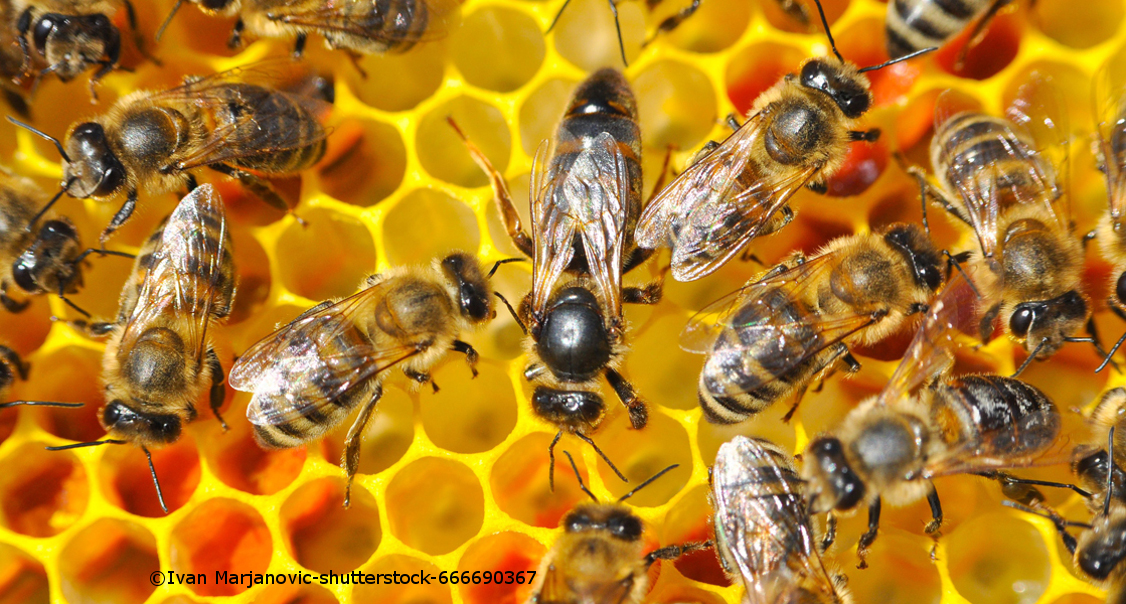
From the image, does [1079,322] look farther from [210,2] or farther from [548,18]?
[210,2]

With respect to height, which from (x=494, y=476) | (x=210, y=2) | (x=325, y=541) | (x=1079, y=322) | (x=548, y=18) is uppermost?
(x=210, y=2)

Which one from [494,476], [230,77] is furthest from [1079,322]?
[230,77]

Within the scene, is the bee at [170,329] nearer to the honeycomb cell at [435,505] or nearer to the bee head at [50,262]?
the bee head at [50,262]

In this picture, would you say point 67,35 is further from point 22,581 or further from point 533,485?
point 533,485

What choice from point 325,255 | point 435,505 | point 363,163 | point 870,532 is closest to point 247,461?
point 435,505

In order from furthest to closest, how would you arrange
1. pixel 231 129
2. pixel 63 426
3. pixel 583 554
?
pixel 63 426
pixel 231 129
pixel 583 554

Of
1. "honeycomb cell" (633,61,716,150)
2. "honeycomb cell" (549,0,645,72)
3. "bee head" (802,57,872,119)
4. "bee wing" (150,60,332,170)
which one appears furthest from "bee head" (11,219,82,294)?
"bee head" (802,57,872,119)
